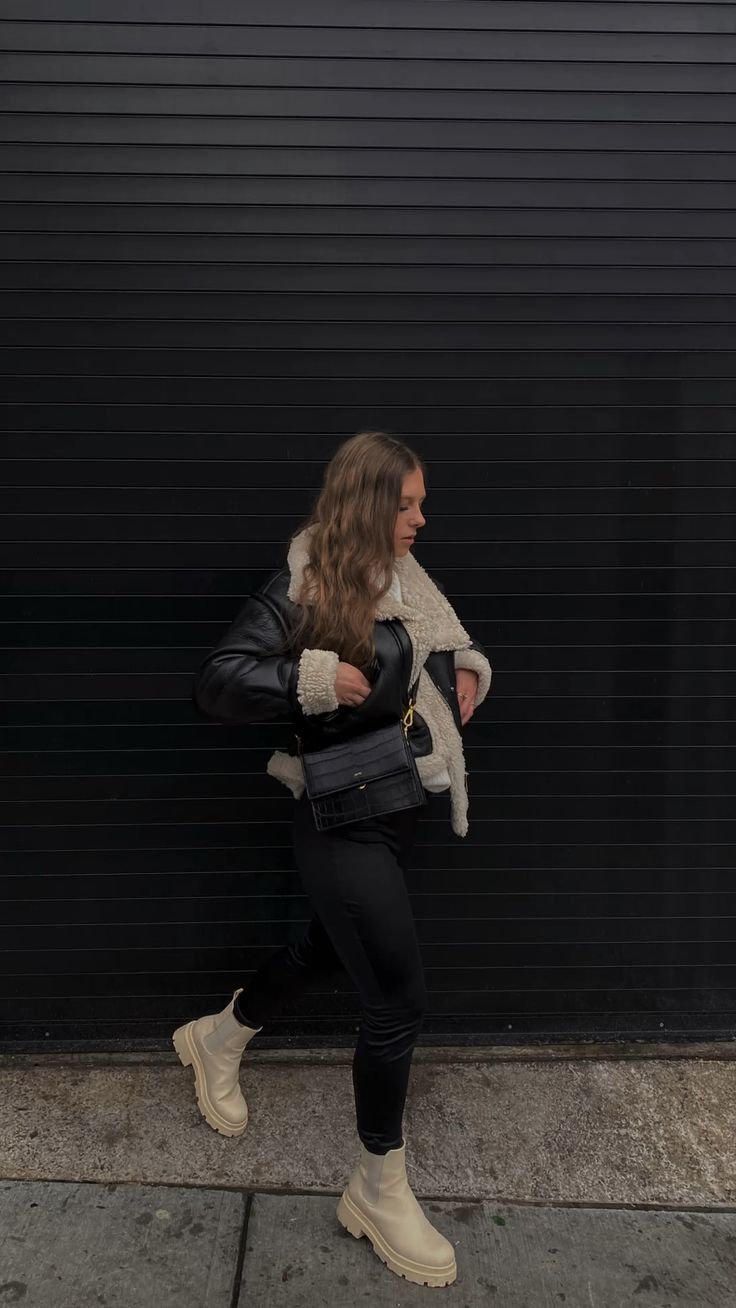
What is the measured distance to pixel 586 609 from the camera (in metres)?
3.49

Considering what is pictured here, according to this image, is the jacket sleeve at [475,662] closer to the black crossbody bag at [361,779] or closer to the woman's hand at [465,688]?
the woman's hand at [465,688]

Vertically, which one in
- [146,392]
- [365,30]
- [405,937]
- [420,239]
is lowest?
[405,937]

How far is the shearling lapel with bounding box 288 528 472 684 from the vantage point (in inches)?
97.6

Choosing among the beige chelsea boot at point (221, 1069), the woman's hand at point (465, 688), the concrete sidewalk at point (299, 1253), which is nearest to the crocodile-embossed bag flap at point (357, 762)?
the woman's hand at point (465, 688)

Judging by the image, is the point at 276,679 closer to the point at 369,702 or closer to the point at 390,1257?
the point at 369,702

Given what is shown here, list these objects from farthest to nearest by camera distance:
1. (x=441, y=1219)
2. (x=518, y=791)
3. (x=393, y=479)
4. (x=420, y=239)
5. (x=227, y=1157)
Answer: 1. (x=518, y=791)
2. (x=420, y=239)
3. (x=227, y=1157)
4. (x=441, y=1219)
5. (x=393, y=479)

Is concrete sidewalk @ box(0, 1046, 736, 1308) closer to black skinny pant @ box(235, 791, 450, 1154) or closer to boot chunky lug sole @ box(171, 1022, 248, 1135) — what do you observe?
boot chunky lug sole @ box(171, 1022, 248, 1135)

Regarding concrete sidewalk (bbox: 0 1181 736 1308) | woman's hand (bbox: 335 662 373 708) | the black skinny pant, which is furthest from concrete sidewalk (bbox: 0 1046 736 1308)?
woman's hand (bbox: 335 662 373 708)

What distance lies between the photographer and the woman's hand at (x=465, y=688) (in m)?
2.82

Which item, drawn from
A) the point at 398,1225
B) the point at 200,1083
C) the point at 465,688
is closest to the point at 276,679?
the point at 465,688

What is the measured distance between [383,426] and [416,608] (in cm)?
106

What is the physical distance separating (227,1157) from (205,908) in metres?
0.84

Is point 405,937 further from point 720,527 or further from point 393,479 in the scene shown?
point 720,527

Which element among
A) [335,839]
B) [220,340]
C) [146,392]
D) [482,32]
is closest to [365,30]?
[482,32]
